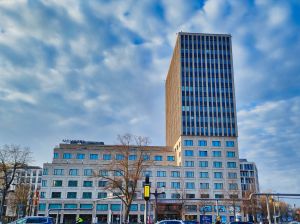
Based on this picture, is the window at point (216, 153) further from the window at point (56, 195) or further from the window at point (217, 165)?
the window at point (56, 195)

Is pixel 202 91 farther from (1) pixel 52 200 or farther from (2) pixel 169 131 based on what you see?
(1) pixel 52 200

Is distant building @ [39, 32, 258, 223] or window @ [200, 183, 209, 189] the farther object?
window @ [200, 183, 209, 189]

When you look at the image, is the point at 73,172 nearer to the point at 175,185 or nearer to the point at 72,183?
the point at 72,183

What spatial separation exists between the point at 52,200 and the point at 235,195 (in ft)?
176

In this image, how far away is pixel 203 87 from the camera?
9625 cm

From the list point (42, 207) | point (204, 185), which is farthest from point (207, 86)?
point (42, 207)

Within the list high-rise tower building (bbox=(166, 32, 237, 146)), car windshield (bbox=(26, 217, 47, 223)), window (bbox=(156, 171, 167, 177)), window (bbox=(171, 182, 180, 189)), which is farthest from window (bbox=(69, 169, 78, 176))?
car windshield (bbox=(26, 217, 47, 223))

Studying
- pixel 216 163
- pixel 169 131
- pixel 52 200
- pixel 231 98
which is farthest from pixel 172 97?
pixel 52 200

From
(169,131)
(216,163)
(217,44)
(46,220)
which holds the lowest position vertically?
(46,220)

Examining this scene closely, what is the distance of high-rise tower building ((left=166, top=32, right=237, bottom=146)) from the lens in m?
94.0

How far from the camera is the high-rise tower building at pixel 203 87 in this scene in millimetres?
94000

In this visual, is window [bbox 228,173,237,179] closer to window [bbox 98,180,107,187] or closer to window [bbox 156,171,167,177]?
window [bbox 156,171,167,177]

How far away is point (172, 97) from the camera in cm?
10969

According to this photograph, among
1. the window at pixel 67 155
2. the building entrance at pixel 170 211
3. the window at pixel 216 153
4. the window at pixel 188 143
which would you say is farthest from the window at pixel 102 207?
the window at pixel 216 153
